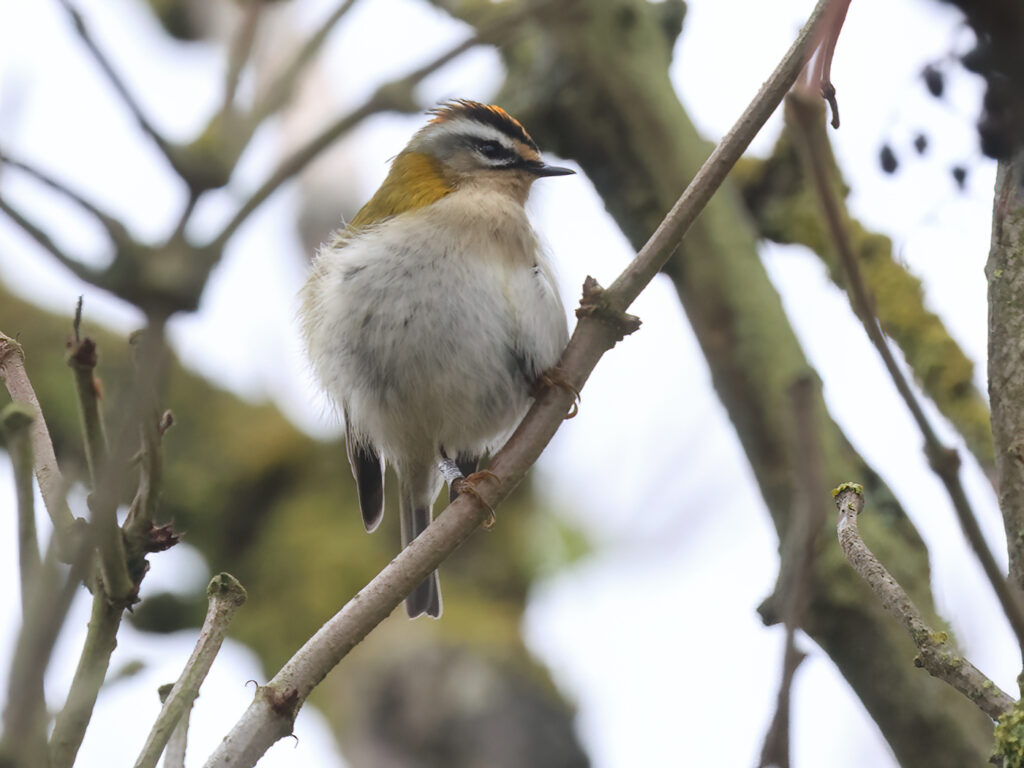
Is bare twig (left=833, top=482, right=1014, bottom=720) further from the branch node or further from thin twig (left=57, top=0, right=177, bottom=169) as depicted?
thin twig (left=57, top=0, right=177, bottom=169)

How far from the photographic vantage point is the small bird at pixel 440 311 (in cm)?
348

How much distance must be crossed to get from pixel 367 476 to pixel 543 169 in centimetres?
122

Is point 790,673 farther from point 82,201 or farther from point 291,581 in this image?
point 291,581

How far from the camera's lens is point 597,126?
3615mm

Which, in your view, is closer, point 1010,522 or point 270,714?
point 270,714

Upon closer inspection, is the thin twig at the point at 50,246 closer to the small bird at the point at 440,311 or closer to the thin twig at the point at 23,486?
the thin twig at the point at 23,486

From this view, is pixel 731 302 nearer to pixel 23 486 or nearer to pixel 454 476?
pixel 454 476

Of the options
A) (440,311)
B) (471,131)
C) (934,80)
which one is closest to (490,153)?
(471,131)

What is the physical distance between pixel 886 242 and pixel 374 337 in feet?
5.22

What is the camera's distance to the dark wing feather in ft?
13.6

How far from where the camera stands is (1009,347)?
2.04 m

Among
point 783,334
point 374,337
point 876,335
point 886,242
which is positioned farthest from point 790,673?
point 886,242

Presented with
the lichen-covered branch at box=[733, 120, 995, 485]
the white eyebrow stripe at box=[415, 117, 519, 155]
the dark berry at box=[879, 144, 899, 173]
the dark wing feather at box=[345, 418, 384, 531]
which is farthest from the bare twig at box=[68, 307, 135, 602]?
the white eyebrow stripe at box=[415, 117, 519, 155]

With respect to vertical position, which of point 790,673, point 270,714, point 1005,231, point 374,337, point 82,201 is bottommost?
point 790,673
